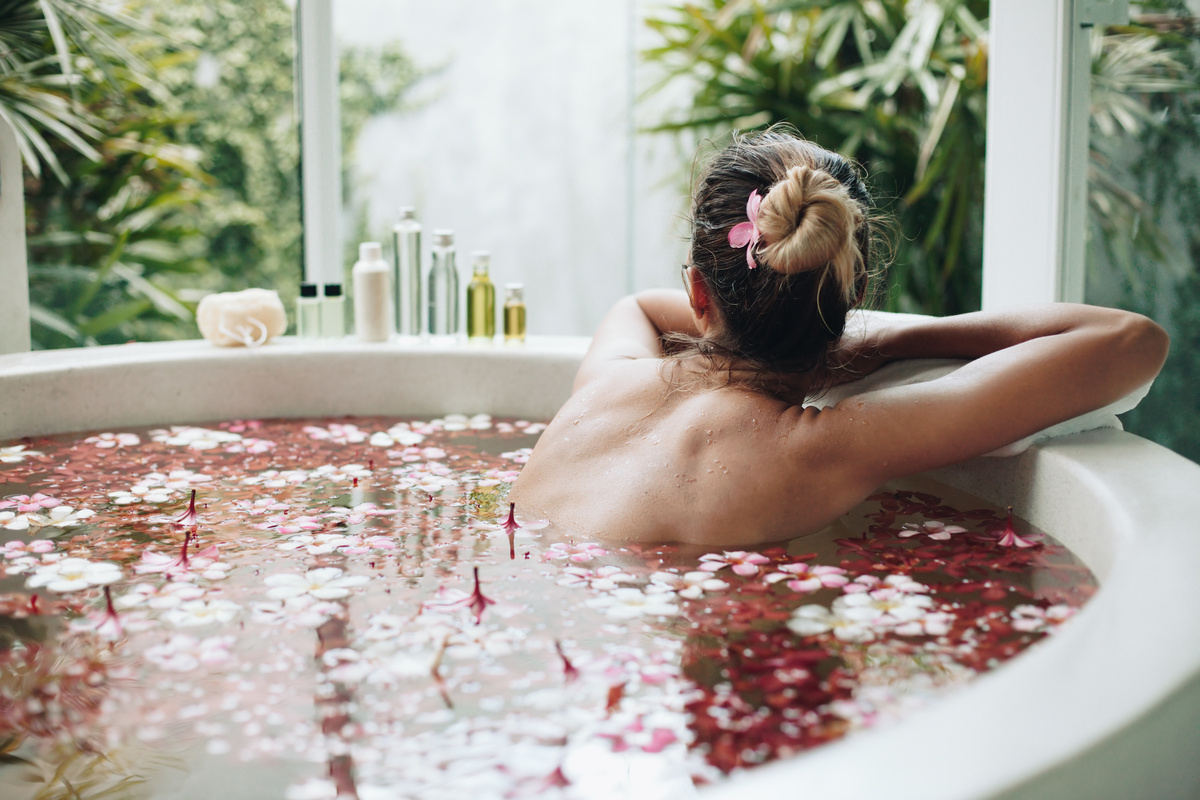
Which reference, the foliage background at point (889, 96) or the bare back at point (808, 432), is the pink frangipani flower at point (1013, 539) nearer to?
the bare back at point (808, 432)

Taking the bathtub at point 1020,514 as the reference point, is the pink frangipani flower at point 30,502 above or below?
below

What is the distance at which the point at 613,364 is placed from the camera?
1677 mm

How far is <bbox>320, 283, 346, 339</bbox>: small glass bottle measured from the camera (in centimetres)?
245

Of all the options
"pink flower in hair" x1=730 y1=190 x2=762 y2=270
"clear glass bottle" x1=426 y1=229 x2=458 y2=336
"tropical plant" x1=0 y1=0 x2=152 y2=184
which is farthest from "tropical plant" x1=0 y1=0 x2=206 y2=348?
"pink flower in hair" x1=730 y1=190 x2=762 y2=270

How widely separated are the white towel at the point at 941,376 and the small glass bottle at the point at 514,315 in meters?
0.92

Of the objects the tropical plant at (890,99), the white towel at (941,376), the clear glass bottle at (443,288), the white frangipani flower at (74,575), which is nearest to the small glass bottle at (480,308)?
the clear glass bottle at (443,288)

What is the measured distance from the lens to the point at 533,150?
17.5 feet

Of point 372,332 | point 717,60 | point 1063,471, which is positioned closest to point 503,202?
point 717,60

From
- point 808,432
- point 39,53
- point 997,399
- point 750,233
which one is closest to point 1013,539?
point 997,399

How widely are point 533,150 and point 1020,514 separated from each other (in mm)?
4187

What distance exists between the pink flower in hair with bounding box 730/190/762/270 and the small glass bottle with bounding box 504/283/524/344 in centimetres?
104

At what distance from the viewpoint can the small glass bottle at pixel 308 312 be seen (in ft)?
8.00

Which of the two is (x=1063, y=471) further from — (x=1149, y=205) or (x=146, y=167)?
(x=146, y=167)

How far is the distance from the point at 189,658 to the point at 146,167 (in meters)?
3.82
